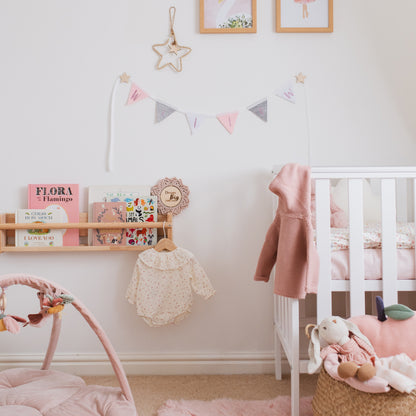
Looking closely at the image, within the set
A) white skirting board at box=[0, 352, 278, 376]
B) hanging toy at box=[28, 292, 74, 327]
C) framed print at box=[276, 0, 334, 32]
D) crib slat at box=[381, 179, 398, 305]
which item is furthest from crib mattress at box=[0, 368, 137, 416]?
framed print at box=[276, 0, 334, 32]

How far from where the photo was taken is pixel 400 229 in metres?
1.58

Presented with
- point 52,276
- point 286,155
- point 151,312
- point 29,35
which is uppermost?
point 29,35

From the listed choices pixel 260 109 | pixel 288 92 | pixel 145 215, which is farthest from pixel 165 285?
pixel 288 92

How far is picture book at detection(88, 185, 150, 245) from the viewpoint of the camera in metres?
1.98

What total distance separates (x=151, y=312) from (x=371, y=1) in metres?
1.77

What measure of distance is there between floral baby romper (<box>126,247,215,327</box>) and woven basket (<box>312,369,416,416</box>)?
26.8 inches

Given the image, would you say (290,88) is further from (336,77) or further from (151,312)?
(151,312)

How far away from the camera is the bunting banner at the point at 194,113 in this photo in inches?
78.4

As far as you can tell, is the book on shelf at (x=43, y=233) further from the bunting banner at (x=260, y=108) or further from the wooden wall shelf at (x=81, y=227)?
the bunting banner at (x=260, y=108)

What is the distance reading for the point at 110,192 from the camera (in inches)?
78.0

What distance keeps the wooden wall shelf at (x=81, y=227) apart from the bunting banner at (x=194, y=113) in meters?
0.29

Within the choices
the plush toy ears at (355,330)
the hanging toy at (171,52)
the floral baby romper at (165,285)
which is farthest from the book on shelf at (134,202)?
the plush toy ears at (355,330)

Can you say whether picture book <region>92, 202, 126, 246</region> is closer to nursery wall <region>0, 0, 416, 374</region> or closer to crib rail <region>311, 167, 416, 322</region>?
nursery wall <region>0, 0, 416, 374</region>

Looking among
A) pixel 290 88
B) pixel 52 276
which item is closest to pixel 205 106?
pixel 290 88
